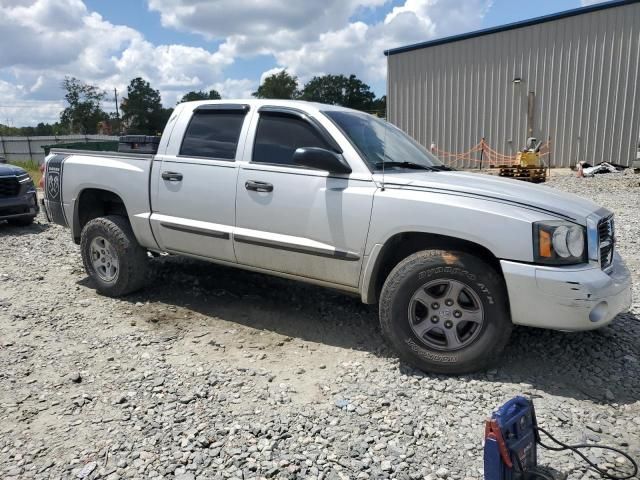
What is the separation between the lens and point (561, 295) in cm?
306

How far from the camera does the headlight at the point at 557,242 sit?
309 centimetres

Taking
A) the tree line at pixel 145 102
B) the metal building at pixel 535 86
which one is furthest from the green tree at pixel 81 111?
the metal building at pixel 535 86

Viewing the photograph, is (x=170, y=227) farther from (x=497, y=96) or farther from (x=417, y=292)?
(x=497, y=96)

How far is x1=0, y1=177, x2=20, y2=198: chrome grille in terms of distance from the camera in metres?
8.85

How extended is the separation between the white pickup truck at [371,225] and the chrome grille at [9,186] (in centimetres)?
475

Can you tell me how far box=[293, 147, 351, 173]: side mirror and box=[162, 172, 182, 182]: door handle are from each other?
135 cm

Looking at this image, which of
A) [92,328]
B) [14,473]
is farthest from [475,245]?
[92,328]

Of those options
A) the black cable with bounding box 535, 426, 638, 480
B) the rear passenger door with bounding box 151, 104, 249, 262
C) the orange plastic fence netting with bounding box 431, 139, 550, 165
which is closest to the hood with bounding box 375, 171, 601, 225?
the black cable with bounding box 535, 426, 638, 480

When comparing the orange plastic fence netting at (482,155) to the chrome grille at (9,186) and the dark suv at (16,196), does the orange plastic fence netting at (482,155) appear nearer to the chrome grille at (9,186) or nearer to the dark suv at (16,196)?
the dark suv at (16,196)

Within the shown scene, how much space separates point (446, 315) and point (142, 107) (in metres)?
69.7

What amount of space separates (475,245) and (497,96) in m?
17.5

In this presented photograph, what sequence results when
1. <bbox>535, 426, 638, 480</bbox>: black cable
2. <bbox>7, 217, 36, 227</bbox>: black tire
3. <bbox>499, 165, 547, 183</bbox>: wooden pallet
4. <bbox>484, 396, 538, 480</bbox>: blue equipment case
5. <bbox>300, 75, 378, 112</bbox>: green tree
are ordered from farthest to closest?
<bbox>300, 75, 378, 112</bbox>: green tree < <bbox>499, 165, 547, 183</bbox>: wooden pallet < <bbox>7, 217, 36, 227</bbox>: black tire < <bbox>535, 426, 638, 480</bbox>: black cable < <bbox>484, 396, 538, 480</bbox>: blue equipment case

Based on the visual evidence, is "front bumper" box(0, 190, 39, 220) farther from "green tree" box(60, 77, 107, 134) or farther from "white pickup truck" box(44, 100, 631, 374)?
"green tree" box(60, 77, 107, 134)

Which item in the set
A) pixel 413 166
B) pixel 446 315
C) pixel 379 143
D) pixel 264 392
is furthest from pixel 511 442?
pixel 379 143
